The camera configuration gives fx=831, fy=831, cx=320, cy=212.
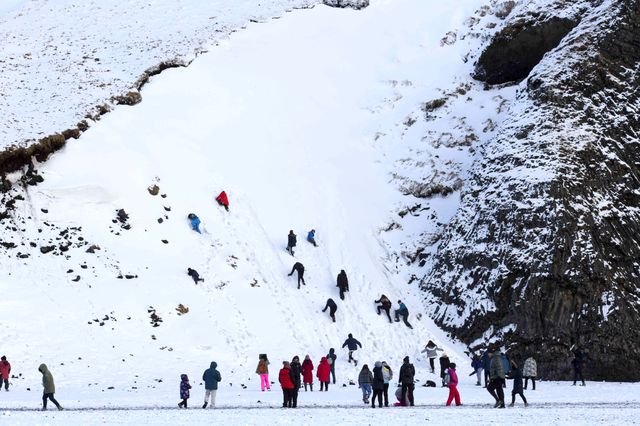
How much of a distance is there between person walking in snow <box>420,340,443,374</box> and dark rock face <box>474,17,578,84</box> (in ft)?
66.4

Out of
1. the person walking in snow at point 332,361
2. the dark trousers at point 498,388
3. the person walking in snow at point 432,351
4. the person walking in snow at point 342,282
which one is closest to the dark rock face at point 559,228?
the person walking in snow at point 432,351

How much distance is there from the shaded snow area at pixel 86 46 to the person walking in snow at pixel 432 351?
746 inches

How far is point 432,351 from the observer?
3297cm

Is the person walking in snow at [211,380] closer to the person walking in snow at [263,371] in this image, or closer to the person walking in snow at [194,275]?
the person walking in snow at [263,371]

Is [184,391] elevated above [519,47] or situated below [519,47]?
below

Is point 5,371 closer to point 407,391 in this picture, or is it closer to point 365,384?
point 365,384

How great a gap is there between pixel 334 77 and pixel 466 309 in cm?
2094

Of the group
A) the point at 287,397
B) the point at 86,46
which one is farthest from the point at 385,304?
the point at 86,46

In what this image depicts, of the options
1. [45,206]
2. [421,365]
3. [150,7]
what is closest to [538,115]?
[421,365]

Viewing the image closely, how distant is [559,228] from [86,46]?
3122 centimetres

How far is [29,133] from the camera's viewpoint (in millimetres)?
36594

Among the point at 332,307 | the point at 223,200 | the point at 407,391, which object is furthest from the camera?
the point at 223,200

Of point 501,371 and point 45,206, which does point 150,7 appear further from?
point 501,371

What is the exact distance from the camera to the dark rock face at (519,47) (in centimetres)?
4697
